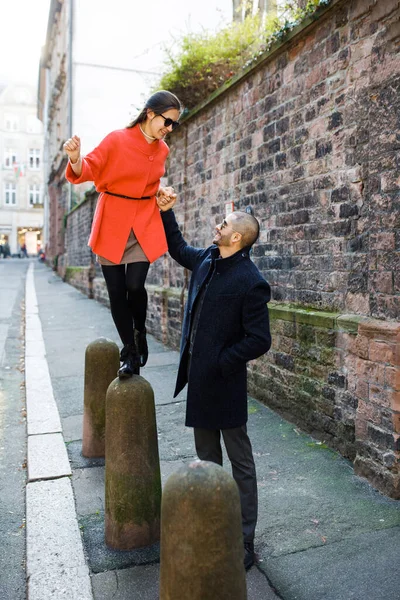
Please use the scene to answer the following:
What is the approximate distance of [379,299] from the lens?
13.7ft

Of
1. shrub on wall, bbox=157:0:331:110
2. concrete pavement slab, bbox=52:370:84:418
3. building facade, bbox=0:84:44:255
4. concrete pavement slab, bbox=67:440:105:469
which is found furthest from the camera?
building facade, bbox=0:84:44:255

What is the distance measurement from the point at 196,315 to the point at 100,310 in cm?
1127

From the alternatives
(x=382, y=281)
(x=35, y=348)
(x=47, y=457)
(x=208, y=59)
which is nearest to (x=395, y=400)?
(x=382, y=281)

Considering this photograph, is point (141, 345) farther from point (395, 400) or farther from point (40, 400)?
point (40, 400)

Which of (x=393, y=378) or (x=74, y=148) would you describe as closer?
(x=74, y=148)

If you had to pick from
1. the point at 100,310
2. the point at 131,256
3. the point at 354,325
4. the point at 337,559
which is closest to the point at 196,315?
the point at 131,256

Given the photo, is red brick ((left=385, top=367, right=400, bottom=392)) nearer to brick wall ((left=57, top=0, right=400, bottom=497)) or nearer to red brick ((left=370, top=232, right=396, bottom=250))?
brick wall ((left=57, top=0, right=400, bottom=497))

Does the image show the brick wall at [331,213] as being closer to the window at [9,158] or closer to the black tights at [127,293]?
the black tights at [127,293]

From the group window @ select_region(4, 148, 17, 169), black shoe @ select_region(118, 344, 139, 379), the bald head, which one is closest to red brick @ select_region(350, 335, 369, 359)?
the bald head

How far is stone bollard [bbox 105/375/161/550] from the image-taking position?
131 inches

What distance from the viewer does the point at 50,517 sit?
3.74 m

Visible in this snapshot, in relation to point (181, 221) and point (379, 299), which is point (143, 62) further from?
point (379, 299)

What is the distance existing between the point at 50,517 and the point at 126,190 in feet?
6.99

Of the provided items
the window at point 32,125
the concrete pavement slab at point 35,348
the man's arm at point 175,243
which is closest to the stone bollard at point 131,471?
the man's arm at point 175,243
